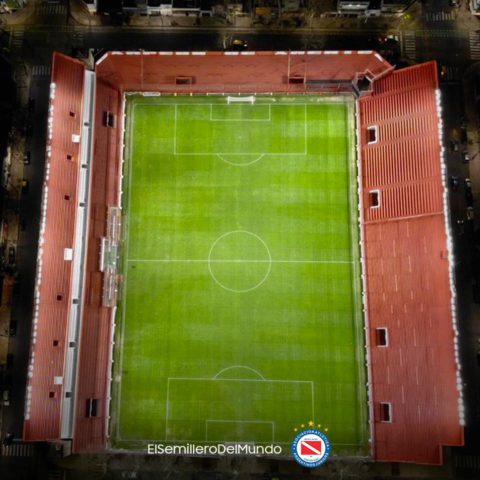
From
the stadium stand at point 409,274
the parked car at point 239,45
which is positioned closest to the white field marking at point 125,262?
the parked car at point 239,45

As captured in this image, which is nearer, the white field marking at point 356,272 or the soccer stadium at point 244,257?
the soccer stadium at point 244,257

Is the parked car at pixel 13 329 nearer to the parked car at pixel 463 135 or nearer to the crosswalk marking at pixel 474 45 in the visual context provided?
the parked car at pixel 463 135

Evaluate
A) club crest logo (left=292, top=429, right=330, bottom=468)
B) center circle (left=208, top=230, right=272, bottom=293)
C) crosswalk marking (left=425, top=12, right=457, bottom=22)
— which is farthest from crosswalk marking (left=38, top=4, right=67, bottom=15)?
club crest logo (left=292, top=429, right=330, bottom=468)

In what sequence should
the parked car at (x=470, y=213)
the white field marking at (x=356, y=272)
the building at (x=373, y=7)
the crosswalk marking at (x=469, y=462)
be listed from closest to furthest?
the crosswalk marking at (x=469, y=462) < the white field marking at (x=356, y=272) < the parked car at (x=470, y=213) < the building at (x=373, y=7)

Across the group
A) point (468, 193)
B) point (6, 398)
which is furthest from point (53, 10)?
point (468, 193)

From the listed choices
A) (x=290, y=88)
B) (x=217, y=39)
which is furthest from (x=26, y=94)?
(x=290, y=88)

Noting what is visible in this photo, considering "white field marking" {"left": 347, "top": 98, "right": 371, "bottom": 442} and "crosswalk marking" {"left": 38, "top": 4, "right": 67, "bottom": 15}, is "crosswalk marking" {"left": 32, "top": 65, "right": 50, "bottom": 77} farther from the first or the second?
"white field marking" {"left": 347, "top": 98, "right": 371, "bottom": 442}
